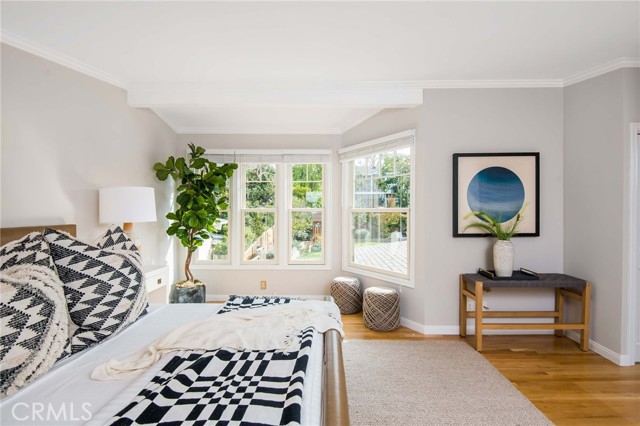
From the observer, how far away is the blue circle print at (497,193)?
3229 mm

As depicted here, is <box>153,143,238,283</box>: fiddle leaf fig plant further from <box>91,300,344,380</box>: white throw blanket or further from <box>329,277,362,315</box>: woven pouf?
<box>91,300,344,380</box>: white throw blanket

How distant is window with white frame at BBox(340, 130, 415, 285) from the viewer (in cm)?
362

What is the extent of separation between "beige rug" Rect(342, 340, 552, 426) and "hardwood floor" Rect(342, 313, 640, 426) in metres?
0.15

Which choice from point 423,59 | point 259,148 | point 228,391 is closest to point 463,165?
point 423,59

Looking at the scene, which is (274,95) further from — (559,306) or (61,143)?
(559,306)

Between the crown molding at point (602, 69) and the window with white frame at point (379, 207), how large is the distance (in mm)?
1571

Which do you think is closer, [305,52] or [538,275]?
[305,52]

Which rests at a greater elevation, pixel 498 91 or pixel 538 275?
pixel 498 91

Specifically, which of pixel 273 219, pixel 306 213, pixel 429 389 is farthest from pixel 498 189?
pixel 273 219

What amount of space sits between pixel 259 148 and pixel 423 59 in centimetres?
249

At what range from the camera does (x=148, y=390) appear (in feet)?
3.52

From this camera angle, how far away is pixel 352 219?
4.27 meters

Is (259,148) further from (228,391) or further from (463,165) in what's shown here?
(228,391)

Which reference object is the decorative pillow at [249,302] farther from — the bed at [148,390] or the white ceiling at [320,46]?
the white ceiling at [320,46]
